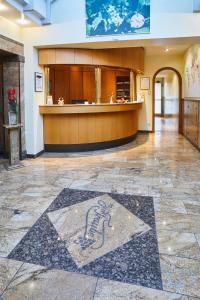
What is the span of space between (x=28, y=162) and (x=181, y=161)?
351cm

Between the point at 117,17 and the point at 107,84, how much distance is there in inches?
162

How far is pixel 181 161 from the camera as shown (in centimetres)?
663

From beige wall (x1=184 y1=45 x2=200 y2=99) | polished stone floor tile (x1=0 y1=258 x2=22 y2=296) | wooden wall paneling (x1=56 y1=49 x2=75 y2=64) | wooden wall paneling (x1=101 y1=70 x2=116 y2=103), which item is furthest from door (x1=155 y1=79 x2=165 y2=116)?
polished stone floor tile (x1=0 y1=258 x2=22 y2=296)

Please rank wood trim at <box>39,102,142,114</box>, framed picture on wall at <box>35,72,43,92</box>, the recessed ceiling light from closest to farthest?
the recessed ceiling light
framed picture on wall at <box>35,72,43,92</box>
wood trim at <box>39,102,142,114</box>

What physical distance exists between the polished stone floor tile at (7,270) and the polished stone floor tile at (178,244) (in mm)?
1340

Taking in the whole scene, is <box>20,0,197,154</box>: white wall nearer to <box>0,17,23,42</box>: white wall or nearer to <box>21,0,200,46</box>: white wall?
<box>21,0,200,46</box>: white wall

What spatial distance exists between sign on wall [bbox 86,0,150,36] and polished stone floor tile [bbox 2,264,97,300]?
5216 millimetres

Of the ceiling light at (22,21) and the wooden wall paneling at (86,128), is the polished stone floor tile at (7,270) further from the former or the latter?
the wooden wall paneling at (86,128)

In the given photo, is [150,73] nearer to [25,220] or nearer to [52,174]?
[52,174]

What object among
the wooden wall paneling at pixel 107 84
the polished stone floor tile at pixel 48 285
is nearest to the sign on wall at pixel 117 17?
the wooden wall paneling at pixel 107 84

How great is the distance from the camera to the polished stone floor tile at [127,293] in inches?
83.6

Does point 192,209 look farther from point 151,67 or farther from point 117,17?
point 151,67

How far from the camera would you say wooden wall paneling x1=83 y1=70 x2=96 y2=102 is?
9.87 metres

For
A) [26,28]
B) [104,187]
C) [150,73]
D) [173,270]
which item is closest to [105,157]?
[104,187]
